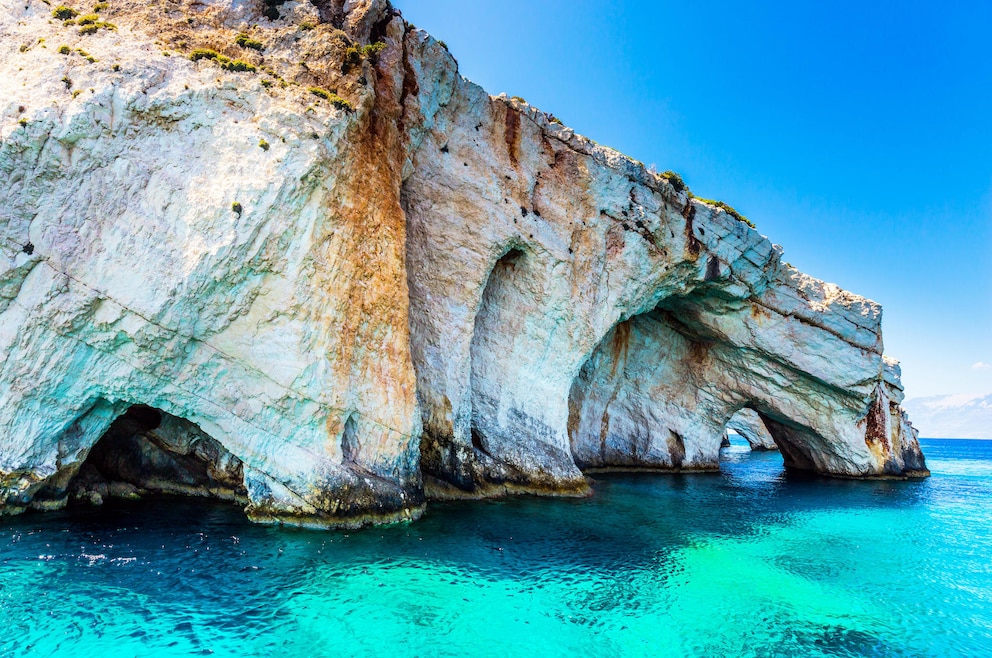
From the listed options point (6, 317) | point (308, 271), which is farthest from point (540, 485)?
point (6, 317)

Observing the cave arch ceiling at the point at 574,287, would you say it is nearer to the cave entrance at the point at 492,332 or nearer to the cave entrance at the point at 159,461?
the cave entrance at the point at 492,332

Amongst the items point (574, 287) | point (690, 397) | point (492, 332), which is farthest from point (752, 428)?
point (492, 332)

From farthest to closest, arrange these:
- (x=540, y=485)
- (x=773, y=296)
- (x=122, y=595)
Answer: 1. (x=773, y=296)
2. (x=540, y=485)
3. (x=122, y=595)

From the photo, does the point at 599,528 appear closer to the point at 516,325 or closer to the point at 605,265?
the point at 516,325

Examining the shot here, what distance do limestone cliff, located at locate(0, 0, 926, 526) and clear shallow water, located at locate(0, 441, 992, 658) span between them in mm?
2275

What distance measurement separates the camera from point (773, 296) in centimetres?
3188

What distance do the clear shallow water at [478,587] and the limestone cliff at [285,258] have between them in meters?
2.28

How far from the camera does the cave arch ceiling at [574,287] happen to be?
21453 mm

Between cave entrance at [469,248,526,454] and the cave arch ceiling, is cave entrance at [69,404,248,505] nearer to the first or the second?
the cave arch ceiling

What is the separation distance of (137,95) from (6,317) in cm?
706

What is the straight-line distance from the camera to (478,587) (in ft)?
39.0

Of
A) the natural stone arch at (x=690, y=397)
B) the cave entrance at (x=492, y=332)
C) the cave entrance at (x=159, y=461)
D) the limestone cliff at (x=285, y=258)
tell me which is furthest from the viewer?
the natural stone arch at (x=690, y=397)

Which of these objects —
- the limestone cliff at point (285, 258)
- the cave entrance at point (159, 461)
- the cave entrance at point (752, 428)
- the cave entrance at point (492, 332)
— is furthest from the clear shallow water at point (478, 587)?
the cave entrance at point (752, 428)

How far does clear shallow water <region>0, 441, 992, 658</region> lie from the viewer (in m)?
9.44
